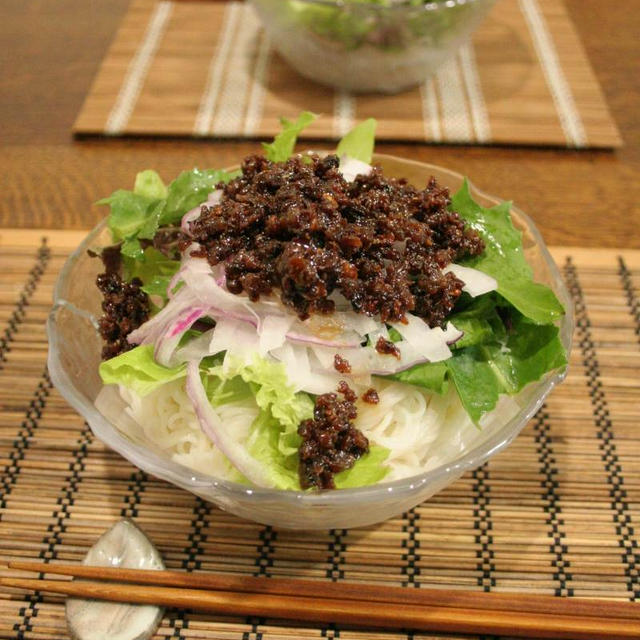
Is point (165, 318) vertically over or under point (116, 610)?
over

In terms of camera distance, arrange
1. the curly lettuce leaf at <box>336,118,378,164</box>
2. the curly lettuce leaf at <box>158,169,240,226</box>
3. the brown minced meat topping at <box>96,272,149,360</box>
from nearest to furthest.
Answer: the brown minced meat topping at <box>96,272,149,360</box> < the curly lettuce leaf at <box>158,169,240,226</box> < the curly lettuce leaf at <box>336,118,378,164</box>

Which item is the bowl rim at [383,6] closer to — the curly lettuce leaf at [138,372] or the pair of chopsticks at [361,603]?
the curly lettuce leaf at [138,372]

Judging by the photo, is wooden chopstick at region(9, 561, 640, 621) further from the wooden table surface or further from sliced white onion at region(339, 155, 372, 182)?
the wooden table surface

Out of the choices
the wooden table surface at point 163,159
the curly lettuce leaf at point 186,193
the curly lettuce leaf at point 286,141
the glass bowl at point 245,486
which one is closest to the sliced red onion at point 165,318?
the glass bowl at point 245,486

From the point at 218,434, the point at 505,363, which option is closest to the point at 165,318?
the point at 218,434

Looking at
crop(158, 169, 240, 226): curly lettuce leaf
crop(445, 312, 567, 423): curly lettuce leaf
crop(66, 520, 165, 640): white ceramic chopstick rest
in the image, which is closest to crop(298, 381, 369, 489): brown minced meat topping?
crop(445, 312, 567, 423): curly lettuce leaf

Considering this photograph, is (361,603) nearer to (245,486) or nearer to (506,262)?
(245,486)
